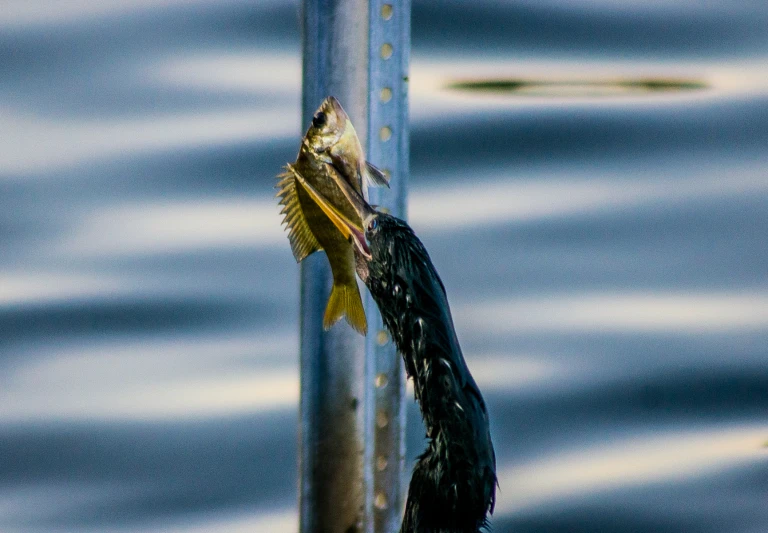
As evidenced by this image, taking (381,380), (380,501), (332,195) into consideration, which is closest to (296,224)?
(332,195)

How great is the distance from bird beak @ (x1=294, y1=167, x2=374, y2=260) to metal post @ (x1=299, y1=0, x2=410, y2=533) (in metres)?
0.24

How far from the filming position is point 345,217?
1469 millimetres

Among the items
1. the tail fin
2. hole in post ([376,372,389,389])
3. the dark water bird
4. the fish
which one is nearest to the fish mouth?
the fish

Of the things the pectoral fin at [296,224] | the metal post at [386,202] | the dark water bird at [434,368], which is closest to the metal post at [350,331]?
the metal post at [386,202]

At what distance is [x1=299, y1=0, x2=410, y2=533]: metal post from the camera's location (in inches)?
65.9

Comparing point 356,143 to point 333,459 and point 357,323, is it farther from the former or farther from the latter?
point 333,459

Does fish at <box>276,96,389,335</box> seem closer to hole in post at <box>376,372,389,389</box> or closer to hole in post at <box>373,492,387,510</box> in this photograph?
hole in post at <box>376,372,389,389</box>

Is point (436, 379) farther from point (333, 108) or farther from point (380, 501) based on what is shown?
point (380, 501)

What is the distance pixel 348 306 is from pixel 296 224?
0.13m

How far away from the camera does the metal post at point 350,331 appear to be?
1674 mm

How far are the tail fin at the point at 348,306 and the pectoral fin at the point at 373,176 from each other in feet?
0.41

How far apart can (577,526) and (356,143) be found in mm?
1531

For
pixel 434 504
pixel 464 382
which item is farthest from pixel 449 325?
pixel 434 504

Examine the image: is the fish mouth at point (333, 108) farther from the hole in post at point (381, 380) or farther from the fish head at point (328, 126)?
the hole in post at point (381, 380)
